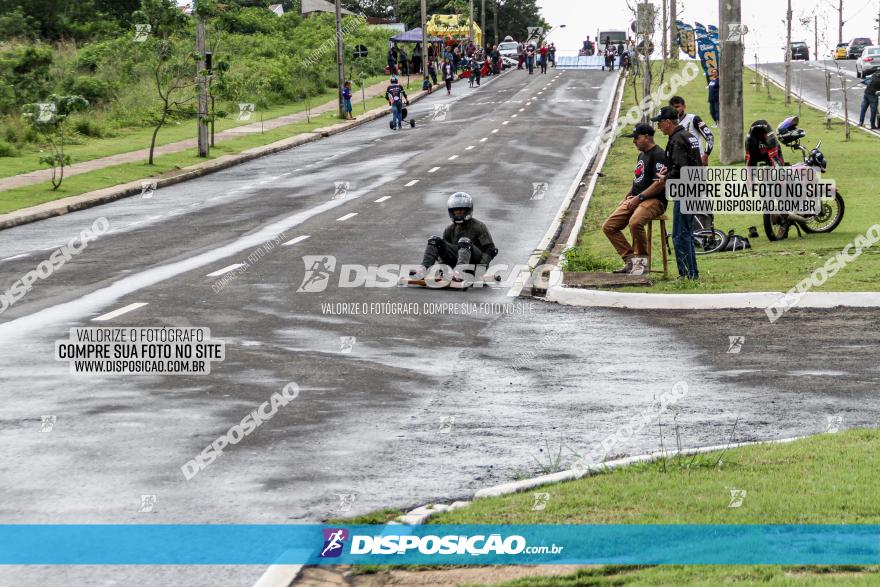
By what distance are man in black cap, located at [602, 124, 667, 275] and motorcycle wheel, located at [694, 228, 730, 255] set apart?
258cm

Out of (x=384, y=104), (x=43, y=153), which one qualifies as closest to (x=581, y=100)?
(x=384, y=104)

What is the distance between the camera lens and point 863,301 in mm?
14734

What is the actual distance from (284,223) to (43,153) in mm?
18317

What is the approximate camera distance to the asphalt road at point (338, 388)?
25.6 feet

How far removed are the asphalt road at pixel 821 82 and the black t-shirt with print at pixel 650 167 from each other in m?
29.4

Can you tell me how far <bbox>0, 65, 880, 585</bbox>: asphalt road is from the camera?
7.80 metres

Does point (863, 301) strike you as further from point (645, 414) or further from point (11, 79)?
point (11, 79)

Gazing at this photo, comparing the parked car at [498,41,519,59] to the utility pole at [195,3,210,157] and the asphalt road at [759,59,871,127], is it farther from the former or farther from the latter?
the utility pole at [195,3,210,157]

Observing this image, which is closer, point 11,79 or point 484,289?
point 484,289

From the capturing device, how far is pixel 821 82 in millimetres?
70062

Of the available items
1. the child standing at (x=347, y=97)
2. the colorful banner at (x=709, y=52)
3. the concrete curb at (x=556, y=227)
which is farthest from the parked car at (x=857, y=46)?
the concrete curb at (x=556, y=227)

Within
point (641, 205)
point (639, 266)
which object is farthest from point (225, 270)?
point (641, 205)

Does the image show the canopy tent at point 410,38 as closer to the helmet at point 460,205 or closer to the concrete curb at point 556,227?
the concrete curb at point 556,227

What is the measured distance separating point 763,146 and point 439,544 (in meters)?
14.2
